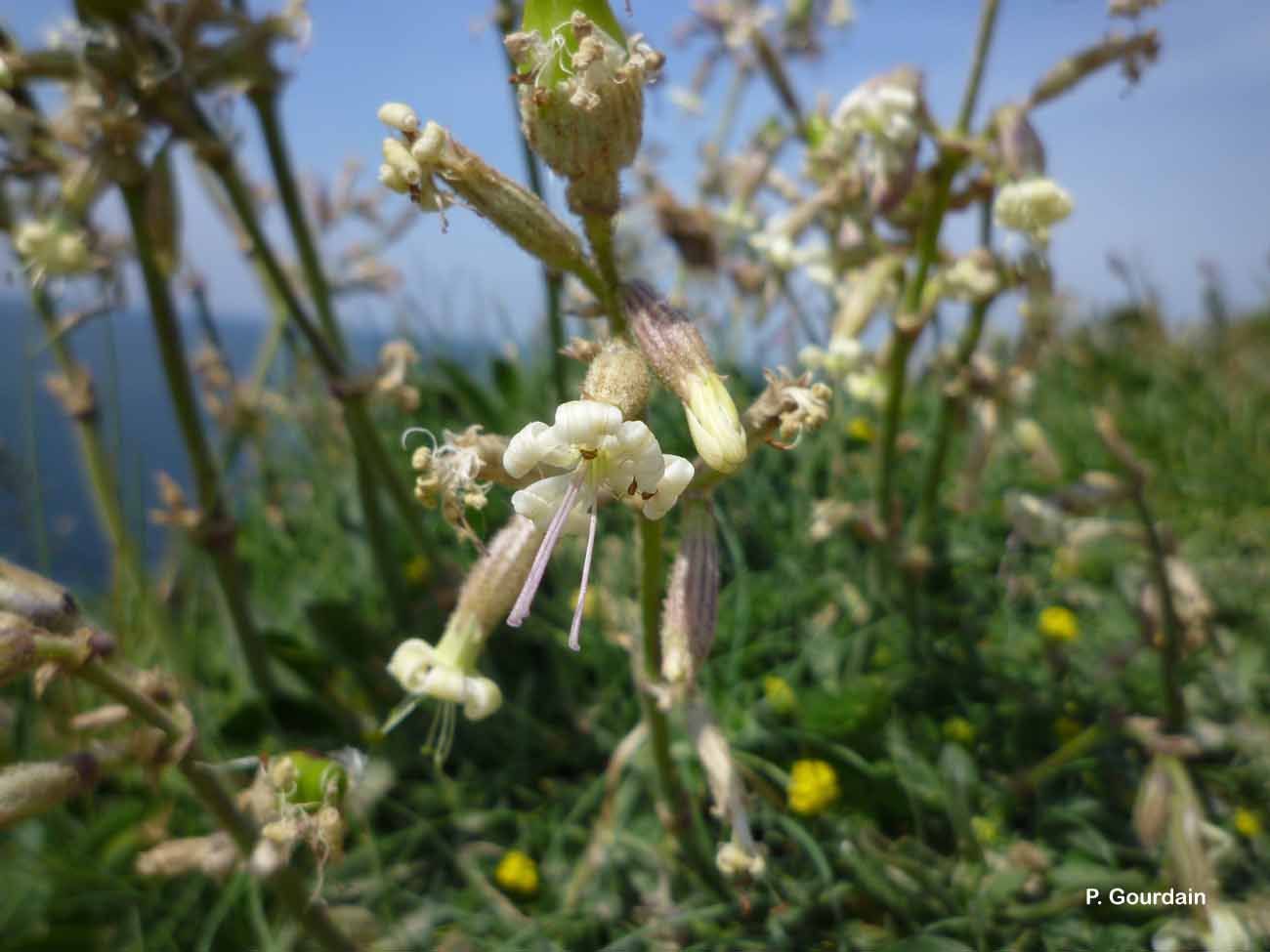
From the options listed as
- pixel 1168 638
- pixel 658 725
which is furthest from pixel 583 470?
pixel 1168 638

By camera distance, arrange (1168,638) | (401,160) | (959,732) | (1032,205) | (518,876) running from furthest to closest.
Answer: (959,732)
(518,876)
(1168,638)
(1032,205)
(401,160)

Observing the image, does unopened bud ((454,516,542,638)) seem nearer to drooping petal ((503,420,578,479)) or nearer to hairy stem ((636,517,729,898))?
hairy stem ((636,517,729,898))

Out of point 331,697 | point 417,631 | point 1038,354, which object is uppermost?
point 1038,354

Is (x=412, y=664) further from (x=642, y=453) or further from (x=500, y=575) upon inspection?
(x=642, y=453)

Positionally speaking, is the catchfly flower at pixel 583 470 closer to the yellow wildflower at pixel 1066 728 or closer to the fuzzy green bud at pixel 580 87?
the fuzzy green bud at pixel 580 87

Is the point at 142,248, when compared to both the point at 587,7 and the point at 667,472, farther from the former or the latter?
the point at 667,472

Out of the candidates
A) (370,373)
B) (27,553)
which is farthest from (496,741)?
(27,553)

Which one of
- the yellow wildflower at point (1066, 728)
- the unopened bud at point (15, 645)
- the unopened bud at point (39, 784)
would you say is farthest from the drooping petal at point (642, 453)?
the yellow wildflower at point (1066, 728)

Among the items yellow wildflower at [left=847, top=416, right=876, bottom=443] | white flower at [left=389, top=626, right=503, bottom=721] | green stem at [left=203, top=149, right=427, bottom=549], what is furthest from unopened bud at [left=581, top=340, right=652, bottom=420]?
yellow wildflower at [left=847, top=416, right=876, bottom=443]
